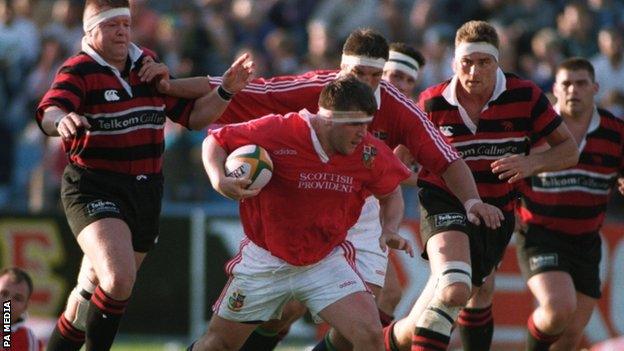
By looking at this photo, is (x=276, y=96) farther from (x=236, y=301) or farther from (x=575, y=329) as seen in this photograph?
(x=575, y=329)

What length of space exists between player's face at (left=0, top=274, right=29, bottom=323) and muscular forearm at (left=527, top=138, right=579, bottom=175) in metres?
3.68

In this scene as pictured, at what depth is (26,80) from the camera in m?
18.9

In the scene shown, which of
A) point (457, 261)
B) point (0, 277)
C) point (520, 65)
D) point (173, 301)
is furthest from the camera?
point (520, 65)

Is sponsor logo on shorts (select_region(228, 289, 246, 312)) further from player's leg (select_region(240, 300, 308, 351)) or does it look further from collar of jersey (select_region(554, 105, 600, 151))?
collar of jersey (select_region(554, 105, 600, 151))

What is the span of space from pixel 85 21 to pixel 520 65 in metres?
8.70

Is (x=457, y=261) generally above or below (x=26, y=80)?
above

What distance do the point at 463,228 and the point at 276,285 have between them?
1.65 meters

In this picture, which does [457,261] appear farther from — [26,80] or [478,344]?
[26,80]

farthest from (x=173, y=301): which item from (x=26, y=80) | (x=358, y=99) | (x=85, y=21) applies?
(x=358, y=99)

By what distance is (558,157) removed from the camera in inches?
398

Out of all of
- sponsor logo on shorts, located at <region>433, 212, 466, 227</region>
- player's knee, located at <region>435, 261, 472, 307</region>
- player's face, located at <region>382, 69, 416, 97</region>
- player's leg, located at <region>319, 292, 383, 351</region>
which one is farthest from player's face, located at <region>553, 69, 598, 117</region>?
player's leg, located at <region>319, 292, 383, 351</region>

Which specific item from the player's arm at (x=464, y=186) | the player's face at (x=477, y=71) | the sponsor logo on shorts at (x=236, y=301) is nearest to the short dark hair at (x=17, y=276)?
the sponsor logo on shorts at (x=236, y=301)

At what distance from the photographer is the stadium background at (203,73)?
15273 mm

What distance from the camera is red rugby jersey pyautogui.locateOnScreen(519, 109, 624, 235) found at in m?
11.4
